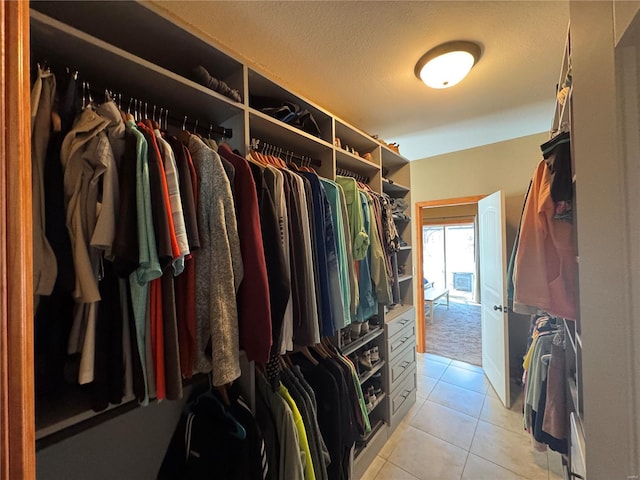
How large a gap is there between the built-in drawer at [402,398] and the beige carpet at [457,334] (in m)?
1.28

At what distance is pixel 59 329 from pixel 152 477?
88 cm

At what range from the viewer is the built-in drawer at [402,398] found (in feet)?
6.17

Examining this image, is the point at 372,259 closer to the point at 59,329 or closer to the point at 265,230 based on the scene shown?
the point at 265,230

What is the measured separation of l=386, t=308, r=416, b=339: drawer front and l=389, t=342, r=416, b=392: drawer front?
0.73 ft

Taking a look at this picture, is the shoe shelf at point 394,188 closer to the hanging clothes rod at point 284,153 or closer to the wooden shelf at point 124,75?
the hanging clothes rod at point 284,153

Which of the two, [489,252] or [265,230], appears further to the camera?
[489,252]

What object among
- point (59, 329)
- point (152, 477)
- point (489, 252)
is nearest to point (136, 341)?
point (59, 329)

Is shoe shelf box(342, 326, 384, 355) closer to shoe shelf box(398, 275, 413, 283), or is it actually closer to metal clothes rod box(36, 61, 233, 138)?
shoe shelf box(398, 275, 413, 283)

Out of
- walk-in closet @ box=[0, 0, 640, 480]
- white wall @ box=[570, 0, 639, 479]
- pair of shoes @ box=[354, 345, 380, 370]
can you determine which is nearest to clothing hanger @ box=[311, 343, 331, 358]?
walk-in closet @ box=[0, 0, 640, 480]

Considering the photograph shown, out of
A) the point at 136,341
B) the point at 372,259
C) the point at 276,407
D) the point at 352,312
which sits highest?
the point at 372,259

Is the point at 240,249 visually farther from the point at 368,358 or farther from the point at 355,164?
the point at 368,358

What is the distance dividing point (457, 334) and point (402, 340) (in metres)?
2.58

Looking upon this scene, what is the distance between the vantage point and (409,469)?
157cm

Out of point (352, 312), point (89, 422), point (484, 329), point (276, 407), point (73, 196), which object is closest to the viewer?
point (73, 196)
